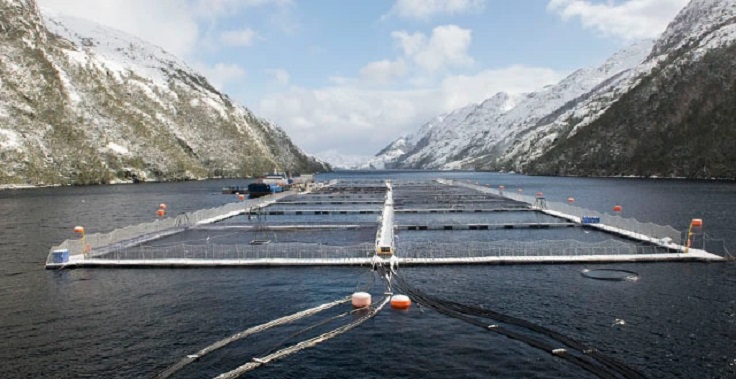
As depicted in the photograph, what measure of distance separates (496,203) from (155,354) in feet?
372

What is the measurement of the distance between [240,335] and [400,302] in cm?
1261

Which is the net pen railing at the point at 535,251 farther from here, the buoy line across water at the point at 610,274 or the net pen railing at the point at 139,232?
the net pen railing at the point at 139,232

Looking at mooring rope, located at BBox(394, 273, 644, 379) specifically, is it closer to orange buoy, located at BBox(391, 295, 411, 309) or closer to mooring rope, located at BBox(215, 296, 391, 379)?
orange buoy, located at BBox(391, 295, 411, 309)

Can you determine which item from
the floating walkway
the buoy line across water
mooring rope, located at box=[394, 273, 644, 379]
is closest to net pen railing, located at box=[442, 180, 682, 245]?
the floating walkway

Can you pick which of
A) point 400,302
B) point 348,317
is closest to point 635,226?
point 400,302

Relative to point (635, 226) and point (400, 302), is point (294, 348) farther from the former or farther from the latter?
point (635, 226)

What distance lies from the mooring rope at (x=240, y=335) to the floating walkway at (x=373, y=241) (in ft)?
51.1

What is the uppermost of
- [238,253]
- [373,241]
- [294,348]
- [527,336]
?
[238,253]

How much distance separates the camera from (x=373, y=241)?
7525 cm

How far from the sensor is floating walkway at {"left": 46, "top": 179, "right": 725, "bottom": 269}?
59.1 m

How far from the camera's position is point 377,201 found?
14925cm

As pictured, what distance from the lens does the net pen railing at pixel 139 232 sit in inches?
2479

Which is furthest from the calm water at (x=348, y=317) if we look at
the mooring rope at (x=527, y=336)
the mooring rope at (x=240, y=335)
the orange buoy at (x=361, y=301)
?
the orange buoy at (x=361, y=301)

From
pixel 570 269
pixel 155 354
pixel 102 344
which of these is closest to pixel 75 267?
pixel 102 344
